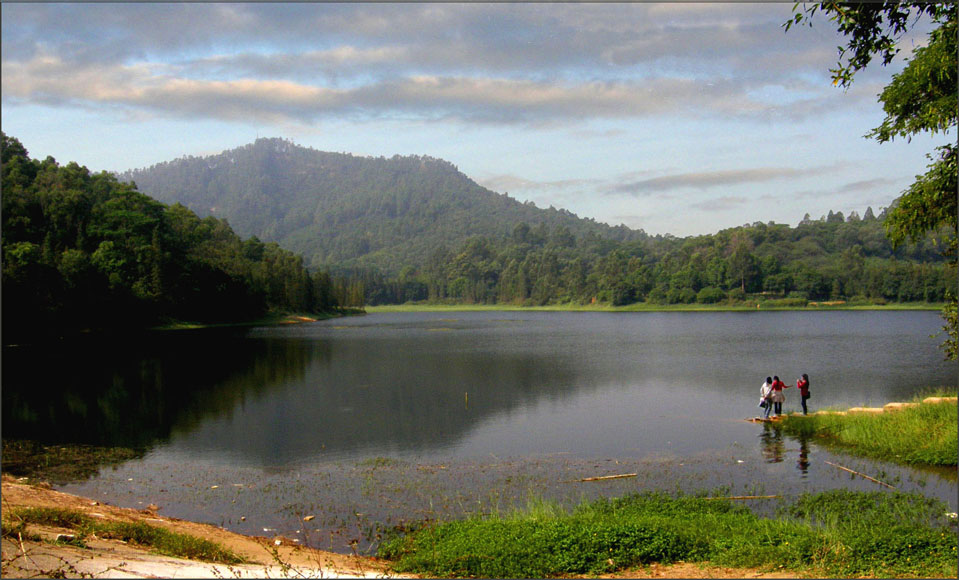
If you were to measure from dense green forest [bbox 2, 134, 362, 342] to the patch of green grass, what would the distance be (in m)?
54.0

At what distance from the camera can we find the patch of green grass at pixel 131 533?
36.5 ft

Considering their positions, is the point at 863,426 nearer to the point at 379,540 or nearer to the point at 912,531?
the point at 912,531

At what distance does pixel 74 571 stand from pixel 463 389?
28.0 m

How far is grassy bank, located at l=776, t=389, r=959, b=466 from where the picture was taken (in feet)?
62.1

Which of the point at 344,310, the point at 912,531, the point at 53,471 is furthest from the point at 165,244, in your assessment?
the point at 912,531

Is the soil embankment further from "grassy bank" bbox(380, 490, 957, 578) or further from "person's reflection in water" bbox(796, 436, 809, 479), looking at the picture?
"person's reflection in water" bbox(796, 436, 809, 479)

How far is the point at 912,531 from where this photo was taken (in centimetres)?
1171

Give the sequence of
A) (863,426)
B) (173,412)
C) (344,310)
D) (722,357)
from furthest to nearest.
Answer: (344,310), (722,357), (173,412), (863,426)

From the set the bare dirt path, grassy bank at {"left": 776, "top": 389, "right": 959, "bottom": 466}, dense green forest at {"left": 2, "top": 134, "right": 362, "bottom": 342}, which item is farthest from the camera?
dense green forest at {"left": 2, "top": 134, "right": 362, "bottom": 342}

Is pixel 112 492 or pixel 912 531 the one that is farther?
pixel 112 492

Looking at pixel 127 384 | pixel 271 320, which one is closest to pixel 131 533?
pixel 127 384

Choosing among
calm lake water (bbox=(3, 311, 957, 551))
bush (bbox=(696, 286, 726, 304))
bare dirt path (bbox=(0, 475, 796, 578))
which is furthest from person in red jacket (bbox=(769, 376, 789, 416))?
bush (bbox=(696, 286, 726, 304))

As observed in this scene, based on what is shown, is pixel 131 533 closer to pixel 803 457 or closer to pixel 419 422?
pixel 419 422

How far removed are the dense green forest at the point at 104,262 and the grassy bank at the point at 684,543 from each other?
193 feet
